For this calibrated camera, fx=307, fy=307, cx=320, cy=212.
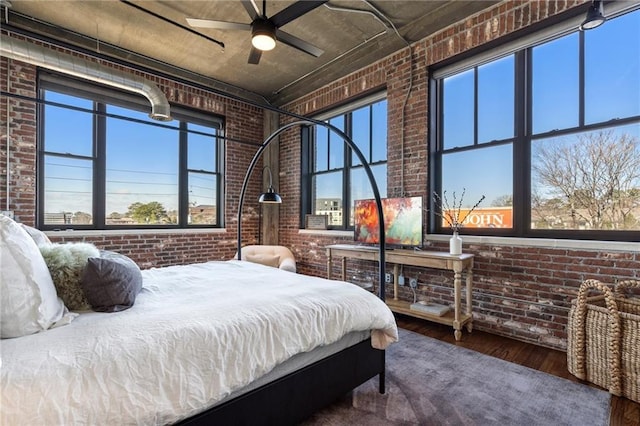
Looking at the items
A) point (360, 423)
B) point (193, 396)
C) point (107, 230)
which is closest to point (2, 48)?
point (107, 230)

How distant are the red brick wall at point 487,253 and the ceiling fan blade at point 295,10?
203cm

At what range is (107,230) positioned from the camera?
4031 millimetres

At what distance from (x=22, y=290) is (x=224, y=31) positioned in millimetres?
3333

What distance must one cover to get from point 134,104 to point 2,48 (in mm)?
1860

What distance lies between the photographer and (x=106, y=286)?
1.50m

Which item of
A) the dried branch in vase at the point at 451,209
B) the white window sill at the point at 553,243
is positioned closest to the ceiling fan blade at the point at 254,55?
the dried branch in vase at the point at 451,209

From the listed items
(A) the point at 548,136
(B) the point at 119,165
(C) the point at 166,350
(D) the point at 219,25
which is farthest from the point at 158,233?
(A) the point at 548,136

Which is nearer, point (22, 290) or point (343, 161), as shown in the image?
point (22, 290)

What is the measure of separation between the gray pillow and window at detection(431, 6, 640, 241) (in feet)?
10.4

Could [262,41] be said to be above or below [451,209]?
above

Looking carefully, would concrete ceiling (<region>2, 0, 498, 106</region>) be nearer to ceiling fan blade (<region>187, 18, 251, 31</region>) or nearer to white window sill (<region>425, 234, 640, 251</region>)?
ceiling fan blade (<region>187, 18, 251, 31</region>)

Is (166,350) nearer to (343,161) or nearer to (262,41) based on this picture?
(262,41)

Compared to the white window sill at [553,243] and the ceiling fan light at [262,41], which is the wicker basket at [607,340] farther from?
the ceiling fan light at [262,41]

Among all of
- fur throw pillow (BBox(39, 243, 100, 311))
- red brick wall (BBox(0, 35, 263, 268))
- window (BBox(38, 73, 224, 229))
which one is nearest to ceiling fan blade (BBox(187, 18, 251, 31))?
window (BBox(38, 73, 224, 229))
